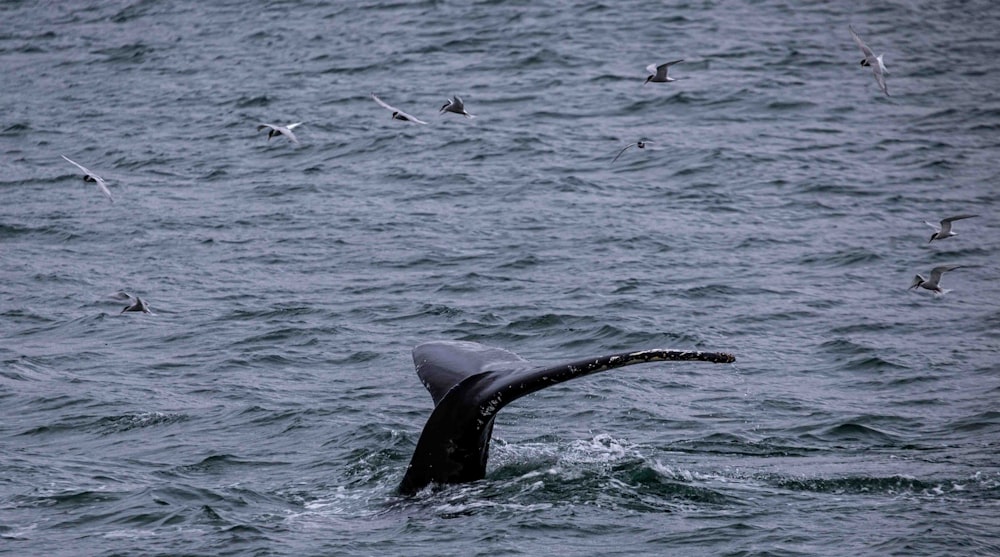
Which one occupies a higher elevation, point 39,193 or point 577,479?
point 577,479

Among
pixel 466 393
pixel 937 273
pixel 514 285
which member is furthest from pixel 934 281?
pixel 466 393

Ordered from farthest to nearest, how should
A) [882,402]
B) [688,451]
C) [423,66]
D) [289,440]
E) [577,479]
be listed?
[423,66], [882,402], [289,440], [688,451], [577,479]

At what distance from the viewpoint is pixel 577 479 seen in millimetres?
10125

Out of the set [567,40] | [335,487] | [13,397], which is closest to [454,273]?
[13,397]

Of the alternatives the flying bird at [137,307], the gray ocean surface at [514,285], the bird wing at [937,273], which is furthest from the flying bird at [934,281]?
the flying bird at [137,307]

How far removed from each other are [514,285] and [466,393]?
899 centimetres

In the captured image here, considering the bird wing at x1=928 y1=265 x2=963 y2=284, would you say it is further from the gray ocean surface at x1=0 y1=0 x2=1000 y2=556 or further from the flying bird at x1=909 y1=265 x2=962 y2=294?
the gray ocean surface at x1=0 y1=0 x2=1000 y2=556

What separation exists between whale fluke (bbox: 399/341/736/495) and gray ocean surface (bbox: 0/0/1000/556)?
10.1 inches

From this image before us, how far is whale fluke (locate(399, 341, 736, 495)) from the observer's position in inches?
323

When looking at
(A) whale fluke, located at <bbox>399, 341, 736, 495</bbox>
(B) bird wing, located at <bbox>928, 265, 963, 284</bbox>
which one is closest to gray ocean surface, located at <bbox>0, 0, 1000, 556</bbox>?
(A) whale fluke, located at <bbox>399, 341, 736, 495</bbox>

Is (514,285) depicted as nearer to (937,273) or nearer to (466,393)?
(937,273)

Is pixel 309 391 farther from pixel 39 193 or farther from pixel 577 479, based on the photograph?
pixel 39 193

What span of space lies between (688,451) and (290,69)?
74.4 feet

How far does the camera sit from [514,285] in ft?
57.4
